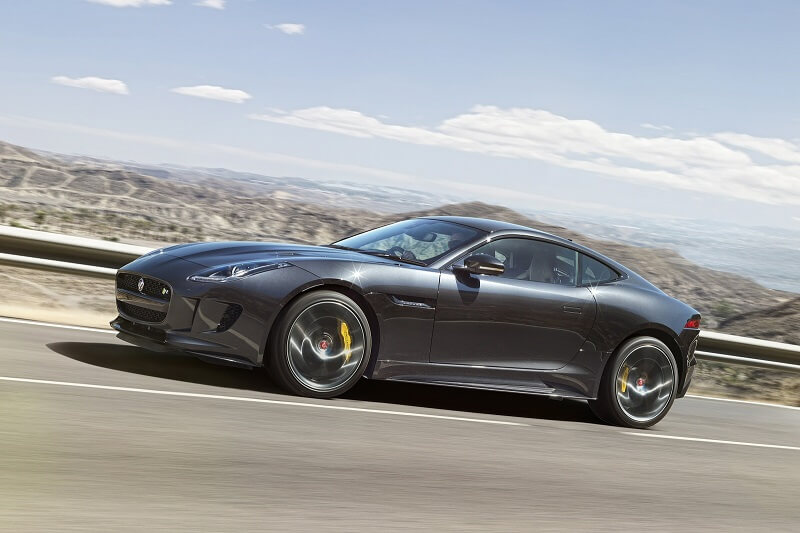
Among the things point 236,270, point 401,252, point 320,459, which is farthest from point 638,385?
point 320,459

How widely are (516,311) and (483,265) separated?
0.52 metres

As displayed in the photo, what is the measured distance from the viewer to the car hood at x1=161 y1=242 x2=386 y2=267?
6996 mm

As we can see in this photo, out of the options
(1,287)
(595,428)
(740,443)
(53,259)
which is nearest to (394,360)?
(595,428)

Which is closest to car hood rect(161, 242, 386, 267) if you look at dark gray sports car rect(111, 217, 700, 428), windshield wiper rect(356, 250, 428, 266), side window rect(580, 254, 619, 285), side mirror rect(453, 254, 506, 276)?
dark gray sports car rect(111, 217, 700, 428)

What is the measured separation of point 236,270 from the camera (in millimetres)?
6797

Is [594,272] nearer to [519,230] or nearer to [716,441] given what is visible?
[519,230]

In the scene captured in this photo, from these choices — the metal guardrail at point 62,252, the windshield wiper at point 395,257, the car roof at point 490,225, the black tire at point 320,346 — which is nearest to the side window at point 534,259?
the car roof at point 490,225

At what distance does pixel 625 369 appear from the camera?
8.36 meters

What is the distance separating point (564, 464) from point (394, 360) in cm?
143

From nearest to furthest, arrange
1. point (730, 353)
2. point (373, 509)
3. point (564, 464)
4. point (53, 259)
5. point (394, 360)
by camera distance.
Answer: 1. point (373, 509)
2. point (564, 464)
3. point (394, 360)
4. point (53, 259)
5. point (730, 353)

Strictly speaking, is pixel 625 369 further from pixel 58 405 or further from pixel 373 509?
pixel 58 405

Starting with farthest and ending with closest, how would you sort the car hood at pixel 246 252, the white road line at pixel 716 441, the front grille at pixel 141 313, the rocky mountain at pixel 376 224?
1. the rocky mountain at pixel 376 224
2. the white road line at pixel 716 441
3. the car hood at pixel 246 252
4. the front grille at pixel 141 313

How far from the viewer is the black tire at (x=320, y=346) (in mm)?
6824

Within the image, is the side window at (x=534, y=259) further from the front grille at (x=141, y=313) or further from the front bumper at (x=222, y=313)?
the front grille at (x=141, y=313)
